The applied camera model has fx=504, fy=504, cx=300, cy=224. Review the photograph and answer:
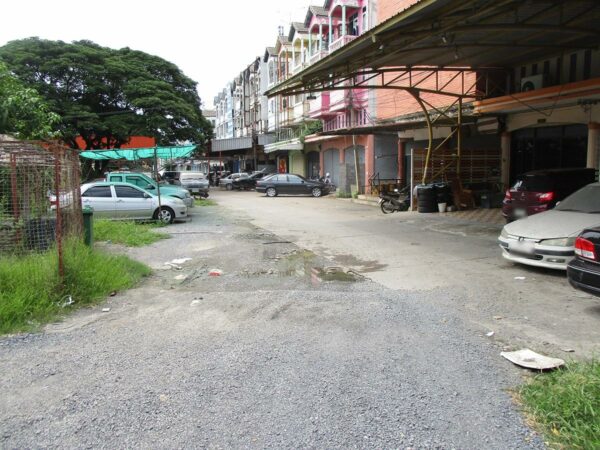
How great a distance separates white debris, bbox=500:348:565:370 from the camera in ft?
14.8

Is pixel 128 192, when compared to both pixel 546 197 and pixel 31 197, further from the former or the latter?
pixel 546 197

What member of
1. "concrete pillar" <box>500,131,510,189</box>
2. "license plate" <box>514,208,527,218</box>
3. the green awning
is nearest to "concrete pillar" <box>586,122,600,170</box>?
"license plate" <box>514,208,527,218</box>

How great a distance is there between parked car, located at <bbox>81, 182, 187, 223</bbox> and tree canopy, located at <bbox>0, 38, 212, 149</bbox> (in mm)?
14392

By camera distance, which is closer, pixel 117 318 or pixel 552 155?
pixel 117 318

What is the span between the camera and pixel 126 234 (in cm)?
1309

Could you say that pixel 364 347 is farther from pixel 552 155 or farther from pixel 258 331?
pixel 552 155

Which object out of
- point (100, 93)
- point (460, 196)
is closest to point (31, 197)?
point (460, 196)

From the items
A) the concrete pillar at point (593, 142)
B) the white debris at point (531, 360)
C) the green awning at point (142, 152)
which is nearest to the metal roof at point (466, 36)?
the concrete pillar at point (593, 142)

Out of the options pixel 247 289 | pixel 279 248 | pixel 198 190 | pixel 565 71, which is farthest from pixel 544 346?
pixel 198 190

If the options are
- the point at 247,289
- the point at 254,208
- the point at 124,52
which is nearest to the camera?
the point at 247,289

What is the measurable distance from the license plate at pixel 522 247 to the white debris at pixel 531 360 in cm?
370

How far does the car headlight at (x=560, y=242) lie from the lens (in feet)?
25.6

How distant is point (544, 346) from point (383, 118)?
2205 centimetres

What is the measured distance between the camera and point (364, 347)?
5082mm
